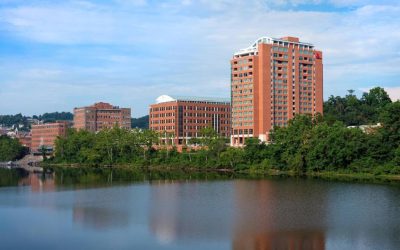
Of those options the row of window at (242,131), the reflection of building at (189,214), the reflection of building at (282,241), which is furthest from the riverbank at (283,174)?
the reflection of building at (282,241)

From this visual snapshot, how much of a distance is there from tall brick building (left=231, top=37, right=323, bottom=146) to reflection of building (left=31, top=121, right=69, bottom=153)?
75749 millimetres

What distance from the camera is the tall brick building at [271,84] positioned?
10850 cm

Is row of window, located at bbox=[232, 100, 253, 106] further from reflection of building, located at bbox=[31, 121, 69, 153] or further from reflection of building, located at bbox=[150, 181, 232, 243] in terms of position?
reflection of building, located at bbox=[31, 121, 69, 153]

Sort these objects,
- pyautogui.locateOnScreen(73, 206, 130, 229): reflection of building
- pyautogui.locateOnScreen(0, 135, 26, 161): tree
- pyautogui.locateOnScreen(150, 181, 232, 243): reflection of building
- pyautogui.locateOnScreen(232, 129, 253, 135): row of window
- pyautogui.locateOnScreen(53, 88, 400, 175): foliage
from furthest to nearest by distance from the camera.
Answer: pyautogui.locateOnScreen(0, 135, 26, 161): tree → pyautogui.locateOnScreen(232, 129, 253, 135): row of window → pyautogui.locateOnScreen(53, 88, 400, 175): foliage → pyautogui.locateOnScreen(73, 206, 130, 229): reflection of building → pyautogui.locateOnScreen(150, 181, 232, 243): reflection of building

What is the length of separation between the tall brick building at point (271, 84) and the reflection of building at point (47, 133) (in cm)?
7575

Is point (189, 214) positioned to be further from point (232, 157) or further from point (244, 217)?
point (232, 157)

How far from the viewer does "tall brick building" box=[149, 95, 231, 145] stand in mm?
126938

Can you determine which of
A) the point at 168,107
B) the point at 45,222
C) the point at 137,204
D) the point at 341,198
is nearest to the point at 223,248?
the point at 45,222

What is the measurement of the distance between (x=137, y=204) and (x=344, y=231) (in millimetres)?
17420

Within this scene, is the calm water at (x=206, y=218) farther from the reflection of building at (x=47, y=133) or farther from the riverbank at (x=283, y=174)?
the reflection of building at (x=47, y=133)

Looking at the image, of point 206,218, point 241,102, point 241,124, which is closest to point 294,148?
point 241,124

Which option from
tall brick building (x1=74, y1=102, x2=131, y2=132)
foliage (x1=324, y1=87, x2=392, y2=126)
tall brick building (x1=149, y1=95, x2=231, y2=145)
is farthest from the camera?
tall brick building (x1=74, y1=102, x2=131, y2=132)

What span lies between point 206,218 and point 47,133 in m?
152

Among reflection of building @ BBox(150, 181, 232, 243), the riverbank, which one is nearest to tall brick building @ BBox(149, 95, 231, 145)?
the riverbank
